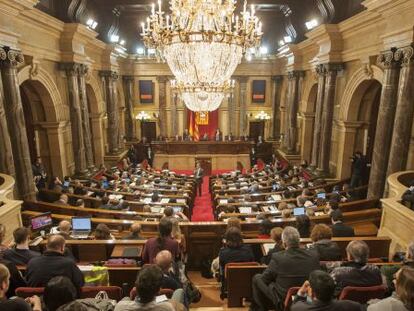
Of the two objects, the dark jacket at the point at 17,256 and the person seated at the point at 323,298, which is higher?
the person seated at the point at 323,298

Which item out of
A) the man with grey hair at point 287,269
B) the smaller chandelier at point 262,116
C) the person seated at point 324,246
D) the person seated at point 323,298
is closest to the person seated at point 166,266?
the man with grey hair at point 287,269

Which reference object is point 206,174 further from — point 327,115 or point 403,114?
point 403,114

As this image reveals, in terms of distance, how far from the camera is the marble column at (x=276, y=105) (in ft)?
70.8

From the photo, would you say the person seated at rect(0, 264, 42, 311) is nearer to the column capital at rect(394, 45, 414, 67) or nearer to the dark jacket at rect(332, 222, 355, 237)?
the dark jacket at rect(332, 222, 355, 237)

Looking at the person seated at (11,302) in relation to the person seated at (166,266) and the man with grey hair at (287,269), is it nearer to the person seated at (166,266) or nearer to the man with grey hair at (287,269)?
the person seated at (166,266)

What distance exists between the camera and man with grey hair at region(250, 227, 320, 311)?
371cm

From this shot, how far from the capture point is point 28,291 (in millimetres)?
3385

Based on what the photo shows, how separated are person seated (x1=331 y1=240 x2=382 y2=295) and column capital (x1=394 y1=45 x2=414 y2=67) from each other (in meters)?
6.03

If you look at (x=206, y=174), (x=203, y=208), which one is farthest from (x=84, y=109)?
(x=206, y=174)

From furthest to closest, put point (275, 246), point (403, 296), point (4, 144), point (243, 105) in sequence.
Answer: point (243, 105) → point (4, 144) → point (275, 246) → point (403, 296)

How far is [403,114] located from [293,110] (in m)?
9.81

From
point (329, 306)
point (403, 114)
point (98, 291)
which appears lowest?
point (98, 291)

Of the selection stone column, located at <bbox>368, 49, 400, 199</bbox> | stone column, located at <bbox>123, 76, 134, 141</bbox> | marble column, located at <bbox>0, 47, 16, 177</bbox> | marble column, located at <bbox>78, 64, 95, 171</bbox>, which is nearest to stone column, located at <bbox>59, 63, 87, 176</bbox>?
marble column, located at <bbox>78, 64, 95, 171</bbox>

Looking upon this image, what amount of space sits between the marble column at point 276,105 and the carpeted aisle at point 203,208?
8.95m
